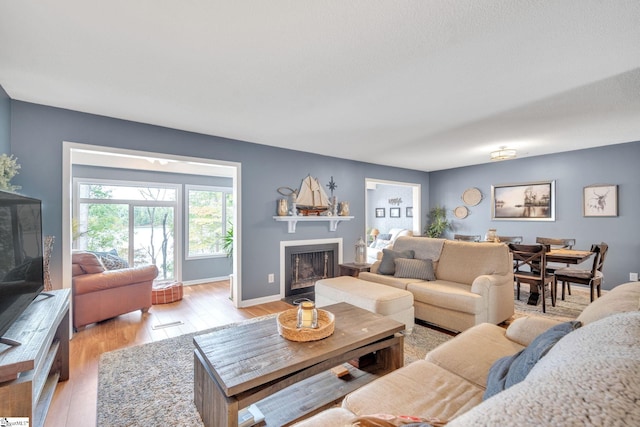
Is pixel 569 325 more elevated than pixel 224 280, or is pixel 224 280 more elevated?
pixel 569 325

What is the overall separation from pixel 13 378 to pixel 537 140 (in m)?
5.61

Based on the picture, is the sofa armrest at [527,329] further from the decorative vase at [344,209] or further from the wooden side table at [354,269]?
the decorative vase at [344,209]

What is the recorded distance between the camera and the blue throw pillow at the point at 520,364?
0.99 metres

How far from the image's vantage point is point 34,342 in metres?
1.38

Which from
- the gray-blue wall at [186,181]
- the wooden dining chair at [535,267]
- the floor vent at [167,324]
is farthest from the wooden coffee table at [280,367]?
the gray-blue wall at [186,181]

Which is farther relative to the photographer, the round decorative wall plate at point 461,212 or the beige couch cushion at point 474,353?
the round decorative wall plate at point 461,212

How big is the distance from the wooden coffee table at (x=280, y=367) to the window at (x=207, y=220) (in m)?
3.72

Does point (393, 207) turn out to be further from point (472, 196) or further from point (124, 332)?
point (124, 332)

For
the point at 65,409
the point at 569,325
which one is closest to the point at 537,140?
the point at 569,325

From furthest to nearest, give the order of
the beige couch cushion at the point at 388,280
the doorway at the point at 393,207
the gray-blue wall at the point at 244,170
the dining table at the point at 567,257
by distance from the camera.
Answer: the doorway at the point at 393,207, the dining table at the point at 567,257, the beige couch cushion at the point at 388,280, the gray-blue wall at the point at 244,170

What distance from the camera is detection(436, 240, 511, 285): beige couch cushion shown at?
3.24m

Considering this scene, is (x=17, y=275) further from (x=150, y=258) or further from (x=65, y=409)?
(x=150, y=258)

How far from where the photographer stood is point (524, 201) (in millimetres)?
5426

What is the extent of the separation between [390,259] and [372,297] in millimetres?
1145
